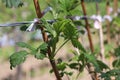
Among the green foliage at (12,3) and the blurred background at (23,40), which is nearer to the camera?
the green foliage at (12,3)

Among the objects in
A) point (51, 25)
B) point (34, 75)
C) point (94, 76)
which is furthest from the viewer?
point (34, 75)

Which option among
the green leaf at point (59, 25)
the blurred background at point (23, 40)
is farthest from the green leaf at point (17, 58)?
the blurred background at point (23, 40)

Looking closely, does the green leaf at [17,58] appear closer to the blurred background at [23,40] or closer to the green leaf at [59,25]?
the green leaf at [59,25]

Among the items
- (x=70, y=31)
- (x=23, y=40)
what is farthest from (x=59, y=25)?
(x=23, y=40)

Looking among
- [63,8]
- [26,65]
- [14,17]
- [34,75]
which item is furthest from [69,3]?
[26,65]

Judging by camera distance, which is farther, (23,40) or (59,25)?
(23,40)

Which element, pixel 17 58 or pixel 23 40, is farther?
pixel 23 40

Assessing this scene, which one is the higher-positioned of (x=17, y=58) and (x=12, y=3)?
(x=12, y=3)

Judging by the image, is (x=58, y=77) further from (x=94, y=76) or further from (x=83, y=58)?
(x=94, y=76)

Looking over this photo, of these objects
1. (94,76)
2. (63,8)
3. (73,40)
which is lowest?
(94,76)

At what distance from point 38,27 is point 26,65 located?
803 centimetres

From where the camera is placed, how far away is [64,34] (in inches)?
51.2

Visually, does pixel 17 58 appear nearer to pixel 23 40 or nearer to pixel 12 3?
pixel 12 3

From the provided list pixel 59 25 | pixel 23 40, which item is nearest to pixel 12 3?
pixel 59 25
